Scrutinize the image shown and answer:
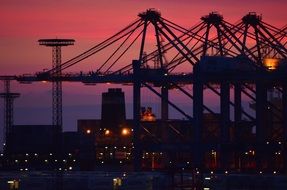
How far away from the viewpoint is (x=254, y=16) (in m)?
119

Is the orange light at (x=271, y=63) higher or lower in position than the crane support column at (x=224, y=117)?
higher

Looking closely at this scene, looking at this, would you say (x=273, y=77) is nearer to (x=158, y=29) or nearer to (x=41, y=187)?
(x=158, y=29)

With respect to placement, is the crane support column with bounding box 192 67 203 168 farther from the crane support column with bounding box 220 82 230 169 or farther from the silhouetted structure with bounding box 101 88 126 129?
the silhouetted structure with bounding box 101 88 126 129

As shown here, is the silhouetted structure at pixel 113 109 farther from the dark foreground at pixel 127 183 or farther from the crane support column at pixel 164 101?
the dark foreground at pixel 127 183

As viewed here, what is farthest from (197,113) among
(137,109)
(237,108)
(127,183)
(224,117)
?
(127,183)

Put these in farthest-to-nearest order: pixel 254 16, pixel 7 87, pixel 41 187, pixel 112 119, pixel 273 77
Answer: pixel 112 119 → pixel 7 87 → pixel 254 16 → pixel 273 77 → pixel 41 187

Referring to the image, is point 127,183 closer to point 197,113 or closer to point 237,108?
point 197,113

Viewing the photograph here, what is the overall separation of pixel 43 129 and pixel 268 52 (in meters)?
27.6

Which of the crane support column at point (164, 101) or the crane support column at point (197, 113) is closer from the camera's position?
the crane support column at point (197, 113)

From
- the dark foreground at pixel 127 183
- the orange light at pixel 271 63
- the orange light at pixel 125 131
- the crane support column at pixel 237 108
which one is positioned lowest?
the dark foreground at pixel 127 183

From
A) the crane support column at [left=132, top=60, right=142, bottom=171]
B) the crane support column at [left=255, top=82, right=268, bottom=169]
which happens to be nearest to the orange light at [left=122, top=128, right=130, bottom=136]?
the crane support column at [left=132, top=60, right=142, bottom=171]

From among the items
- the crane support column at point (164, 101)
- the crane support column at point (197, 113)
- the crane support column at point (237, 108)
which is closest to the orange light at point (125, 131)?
the crane support column at point (164, 101)

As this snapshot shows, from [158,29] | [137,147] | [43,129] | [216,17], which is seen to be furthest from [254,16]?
[43,129]

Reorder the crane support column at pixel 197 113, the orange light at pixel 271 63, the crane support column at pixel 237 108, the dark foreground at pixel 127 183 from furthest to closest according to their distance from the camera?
the crane support column at pixel 237 108 < the orange light at pixel 271 63 < the crane support column at pixel 197 113 < the dark foreground at pixel 127 183
